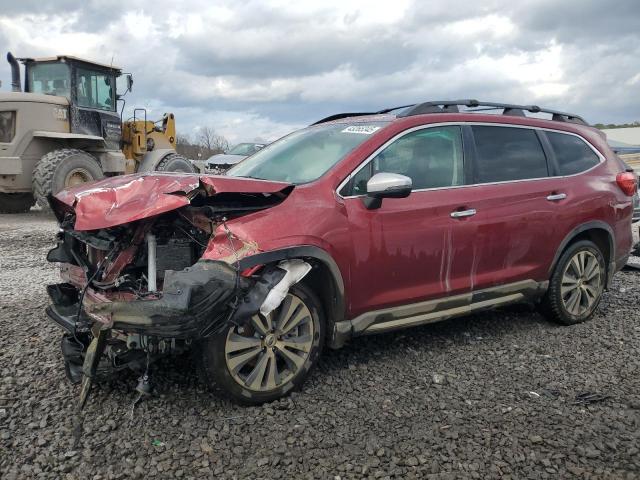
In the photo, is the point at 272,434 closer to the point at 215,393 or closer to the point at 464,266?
the point at 215,393

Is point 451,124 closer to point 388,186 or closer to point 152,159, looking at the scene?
point 388,186

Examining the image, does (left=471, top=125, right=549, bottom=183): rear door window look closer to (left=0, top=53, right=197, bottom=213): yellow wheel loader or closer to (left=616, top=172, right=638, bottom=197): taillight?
(left=616, top=172, right=638, bottom=197): taillight

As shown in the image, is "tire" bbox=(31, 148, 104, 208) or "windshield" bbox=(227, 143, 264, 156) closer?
"tire" bbox=(31, 148, 104, 208)

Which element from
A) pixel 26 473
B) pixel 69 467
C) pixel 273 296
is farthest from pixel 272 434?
pixel 26 473

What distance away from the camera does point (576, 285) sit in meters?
A: 4.87

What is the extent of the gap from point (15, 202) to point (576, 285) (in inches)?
450

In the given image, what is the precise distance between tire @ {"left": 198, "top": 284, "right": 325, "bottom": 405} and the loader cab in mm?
9841

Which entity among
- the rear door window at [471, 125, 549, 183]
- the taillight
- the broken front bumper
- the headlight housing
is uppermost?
the headlight housing

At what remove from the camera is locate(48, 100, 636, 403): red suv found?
3014mm

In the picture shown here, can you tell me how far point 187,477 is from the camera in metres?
2.60

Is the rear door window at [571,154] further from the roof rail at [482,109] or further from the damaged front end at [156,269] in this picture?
the damaged front end at [156,269]

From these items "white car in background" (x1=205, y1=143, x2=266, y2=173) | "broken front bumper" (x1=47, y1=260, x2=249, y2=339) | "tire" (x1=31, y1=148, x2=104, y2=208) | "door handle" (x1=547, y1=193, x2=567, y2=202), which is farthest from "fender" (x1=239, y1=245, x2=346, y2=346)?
"white car in background" (x1=205, y1=143, x2=266, y2=173)

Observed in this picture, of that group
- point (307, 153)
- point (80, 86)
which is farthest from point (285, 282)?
point (80, 86)

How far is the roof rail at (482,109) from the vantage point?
4195 millimetres
